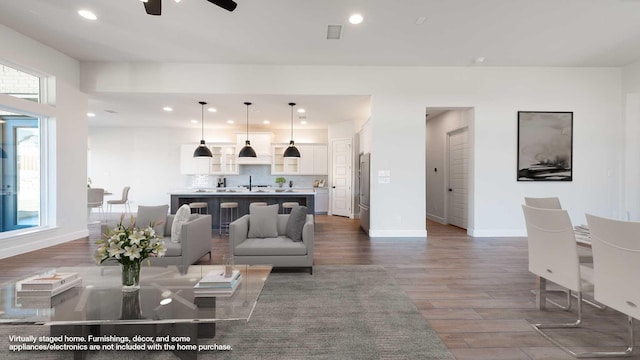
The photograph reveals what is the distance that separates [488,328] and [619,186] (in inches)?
230

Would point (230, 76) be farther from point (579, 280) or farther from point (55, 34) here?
point (579, 280)

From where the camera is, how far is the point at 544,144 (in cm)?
563

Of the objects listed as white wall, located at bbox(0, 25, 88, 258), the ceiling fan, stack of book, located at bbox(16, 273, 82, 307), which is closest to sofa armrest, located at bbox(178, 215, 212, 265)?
stack of book, located at bbox(16, 273, 82, 307)

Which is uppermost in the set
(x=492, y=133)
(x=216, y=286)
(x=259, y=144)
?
(x=259, y=144)

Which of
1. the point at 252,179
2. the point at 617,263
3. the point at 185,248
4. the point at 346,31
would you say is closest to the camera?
the point at 617,263

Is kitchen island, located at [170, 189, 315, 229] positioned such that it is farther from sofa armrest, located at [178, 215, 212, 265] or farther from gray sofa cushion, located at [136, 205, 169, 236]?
sofa armrest, located at [178, 215, 212, 265]

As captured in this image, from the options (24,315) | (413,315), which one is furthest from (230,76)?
(413,315)

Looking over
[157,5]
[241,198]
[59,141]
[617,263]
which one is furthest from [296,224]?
[59,141]

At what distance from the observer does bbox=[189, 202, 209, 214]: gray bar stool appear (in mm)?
A: 6000

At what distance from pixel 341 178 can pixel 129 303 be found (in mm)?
7136

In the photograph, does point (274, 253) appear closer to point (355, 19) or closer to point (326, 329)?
point (326, 329)

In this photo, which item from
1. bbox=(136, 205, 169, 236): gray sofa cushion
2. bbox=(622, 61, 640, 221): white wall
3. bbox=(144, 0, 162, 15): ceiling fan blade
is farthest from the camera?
bbox=(622, 61, 640, 221): white wall

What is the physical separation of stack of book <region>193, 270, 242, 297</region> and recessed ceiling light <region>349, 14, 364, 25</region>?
12.0 ft

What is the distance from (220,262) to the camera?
13.1ft
